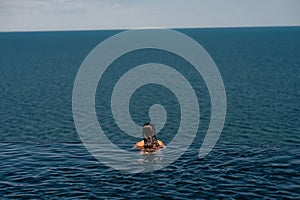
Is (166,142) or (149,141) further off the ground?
(149,141)

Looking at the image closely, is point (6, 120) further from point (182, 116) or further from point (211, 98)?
point (211, 98)

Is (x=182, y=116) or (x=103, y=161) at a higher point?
(x=182, y=116)

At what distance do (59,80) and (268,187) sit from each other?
383 ft

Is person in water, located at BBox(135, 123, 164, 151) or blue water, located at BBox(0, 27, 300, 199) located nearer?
blue water, located at BBox(0, 27, 300, 199)

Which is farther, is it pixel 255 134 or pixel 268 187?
pixel 255 134

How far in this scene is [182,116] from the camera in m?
84.7

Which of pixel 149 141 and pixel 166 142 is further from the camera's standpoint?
pixel 166 142

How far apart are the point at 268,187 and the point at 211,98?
208ft

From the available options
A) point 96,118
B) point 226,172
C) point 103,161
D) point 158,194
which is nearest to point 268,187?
point 226,172

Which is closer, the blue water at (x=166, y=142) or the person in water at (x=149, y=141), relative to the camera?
the blue water at (x=166, y=142)

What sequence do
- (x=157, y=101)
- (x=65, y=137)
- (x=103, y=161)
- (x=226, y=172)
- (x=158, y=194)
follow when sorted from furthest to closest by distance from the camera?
(x=157, y=101)
(x=65, y=137)
(x=103, y=161)
(x=226, y=172)
(x=158, y=194)

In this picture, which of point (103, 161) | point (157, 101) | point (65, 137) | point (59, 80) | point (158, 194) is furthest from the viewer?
point (59, 80)

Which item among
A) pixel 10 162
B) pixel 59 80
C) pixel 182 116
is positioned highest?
pixel 59 80

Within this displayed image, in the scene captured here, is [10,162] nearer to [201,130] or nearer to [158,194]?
[158,194]
